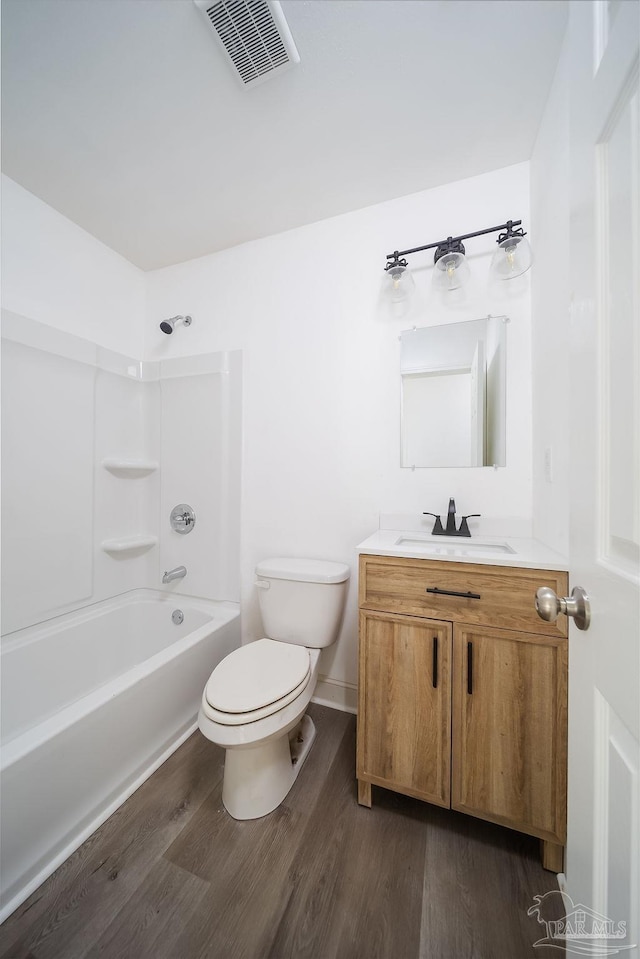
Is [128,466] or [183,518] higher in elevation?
[128,466]

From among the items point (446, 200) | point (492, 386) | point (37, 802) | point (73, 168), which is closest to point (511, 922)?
point (37, 802)

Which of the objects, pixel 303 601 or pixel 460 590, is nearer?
pixel 460 590

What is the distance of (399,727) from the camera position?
1.09 metres

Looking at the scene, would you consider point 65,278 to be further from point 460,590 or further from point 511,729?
point 511,729

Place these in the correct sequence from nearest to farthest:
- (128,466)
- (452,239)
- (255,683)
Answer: (255,683) → (452,239) → (128,466)

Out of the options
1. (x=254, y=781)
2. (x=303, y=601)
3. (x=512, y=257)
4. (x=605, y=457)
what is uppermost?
(x=512, y=257)

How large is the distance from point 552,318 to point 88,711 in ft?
6.59

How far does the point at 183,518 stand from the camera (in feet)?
6.34

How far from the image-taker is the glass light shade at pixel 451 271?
1.35 m

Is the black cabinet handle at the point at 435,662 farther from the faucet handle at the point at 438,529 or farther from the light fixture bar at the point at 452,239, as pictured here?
the light fixture bar at the point at 452,239

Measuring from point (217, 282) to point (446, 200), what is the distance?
4.07ft

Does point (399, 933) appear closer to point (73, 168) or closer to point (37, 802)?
point (37, 802)

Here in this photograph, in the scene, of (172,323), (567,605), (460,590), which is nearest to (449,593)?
(460,590)

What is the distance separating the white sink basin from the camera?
1104mm
